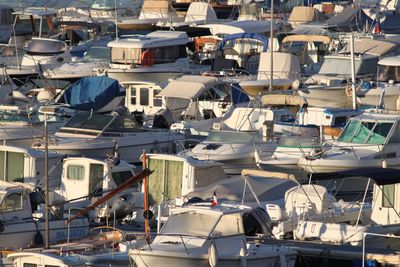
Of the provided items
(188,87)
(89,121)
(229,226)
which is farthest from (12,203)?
(188,87)

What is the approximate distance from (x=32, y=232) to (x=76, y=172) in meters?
3.07

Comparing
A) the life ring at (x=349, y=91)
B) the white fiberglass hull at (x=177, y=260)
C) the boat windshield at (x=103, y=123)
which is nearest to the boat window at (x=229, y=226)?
the white fiberglass hull at (x=177, y=260)

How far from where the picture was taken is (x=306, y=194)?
22.9 meters

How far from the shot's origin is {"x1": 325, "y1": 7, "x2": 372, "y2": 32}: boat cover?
45.0m

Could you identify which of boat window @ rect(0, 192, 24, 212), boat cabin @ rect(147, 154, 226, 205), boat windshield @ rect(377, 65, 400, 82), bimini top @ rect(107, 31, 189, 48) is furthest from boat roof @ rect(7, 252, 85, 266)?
bimini top @ rect(107, 31, 189, 48)

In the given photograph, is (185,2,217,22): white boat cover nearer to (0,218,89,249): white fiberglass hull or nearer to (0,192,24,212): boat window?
(0,192,24,212): boat window

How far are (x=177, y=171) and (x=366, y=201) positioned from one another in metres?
2.94

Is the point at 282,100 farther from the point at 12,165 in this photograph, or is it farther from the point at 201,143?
the point at 12,165

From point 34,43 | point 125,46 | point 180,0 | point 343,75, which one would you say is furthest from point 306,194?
point 180,0

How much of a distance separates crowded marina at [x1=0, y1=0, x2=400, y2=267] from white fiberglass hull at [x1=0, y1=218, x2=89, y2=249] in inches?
0.8

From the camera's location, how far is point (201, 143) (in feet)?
94.0

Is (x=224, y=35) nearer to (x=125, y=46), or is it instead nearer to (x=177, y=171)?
(x=125, y=46)

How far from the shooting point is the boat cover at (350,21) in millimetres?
45025

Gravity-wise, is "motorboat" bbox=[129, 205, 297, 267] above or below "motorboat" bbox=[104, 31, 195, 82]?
above
